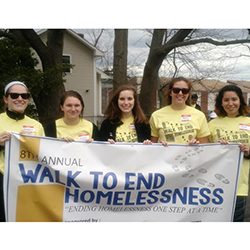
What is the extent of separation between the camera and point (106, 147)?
386 centimetres

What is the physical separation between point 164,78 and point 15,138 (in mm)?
21474

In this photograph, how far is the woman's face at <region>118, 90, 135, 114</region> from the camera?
3.89 metres

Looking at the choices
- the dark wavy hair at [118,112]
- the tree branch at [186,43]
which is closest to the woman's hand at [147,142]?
the dark wavy hair at [118,112]

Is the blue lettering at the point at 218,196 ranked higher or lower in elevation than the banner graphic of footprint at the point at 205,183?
lower

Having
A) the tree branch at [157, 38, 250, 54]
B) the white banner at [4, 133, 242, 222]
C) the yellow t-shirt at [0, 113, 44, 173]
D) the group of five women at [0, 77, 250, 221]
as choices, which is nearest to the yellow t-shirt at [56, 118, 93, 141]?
the group of five women at [0, 77, 250, 221]

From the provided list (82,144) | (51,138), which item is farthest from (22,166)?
(82,144)

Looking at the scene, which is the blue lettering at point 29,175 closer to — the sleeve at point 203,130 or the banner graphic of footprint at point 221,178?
the sleeve at point 203,130

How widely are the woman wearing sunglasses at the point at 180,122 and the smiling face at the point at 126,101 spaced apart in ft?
1.08

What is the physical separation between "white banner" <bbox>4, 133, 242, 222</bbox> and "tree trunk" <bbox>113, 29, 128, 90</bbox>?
24.0 ft

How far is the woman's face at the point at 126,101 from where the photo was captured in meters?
3.89

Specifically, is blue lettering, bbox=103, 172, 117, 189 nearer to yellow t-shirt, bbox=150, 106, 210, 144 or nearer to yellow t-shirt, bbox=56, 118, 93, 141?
yellow t-shirt, bbox=56, 118, 93, 141

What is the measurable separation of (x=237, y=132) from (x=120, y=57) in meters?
7.97

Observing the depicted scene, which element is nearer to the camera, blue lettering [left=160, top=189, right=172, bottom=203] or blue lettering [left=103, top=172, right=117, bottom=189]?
blue lettering [left=103, top=172, right=117, bottom=189]

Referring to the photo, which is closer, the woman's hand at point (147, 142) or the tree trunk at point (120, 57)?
the woman's hand at point (147, 142)
